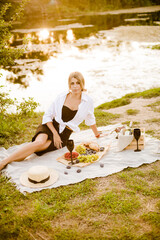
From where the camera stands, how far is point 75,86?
4.80m

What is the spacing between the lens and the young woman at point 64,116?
4797 millimetres

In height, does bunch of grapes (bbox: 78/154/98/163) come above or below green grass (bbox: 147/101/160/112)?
below

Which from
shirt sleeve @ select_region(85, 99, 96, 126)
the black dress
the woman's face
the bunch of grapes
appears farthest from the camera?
shirt sleeve @ select_region(85, 99, 96, 126)

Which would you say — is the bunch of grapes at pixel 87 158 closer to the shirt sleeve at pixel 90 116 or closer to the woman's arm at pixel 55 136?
the woman's arm at pixel 55 136

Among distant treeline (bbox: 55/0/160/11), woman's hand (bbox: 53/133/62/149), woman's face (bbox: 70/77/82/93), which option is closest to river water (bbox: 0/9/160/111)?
woman's face (bbox: 70/77/82/93)

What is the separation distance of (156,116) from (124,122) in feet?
2.68

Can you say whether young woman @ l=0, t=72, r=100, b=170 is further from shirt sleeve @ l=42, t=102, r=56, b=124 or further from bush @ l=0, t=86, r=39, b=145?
bush @ l=0, t=86, r=39, b=145

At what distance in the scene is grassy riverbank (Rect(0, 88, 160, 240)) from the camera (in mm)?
3053

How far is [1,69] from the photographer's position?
14.2 m

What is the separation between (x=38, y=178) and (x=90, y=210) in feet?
3.06

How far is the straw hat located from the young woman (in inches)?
30.4

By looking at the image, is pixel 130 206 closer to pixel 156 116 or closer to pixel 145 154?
pixel 145 154

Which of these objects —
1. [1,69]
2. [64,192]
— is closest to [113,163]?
[64,192]

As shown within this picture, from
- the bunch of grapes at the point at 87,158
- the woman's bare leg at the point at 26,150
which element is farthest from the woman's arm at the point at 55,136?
the bunch of grapes at the point at 87,158
